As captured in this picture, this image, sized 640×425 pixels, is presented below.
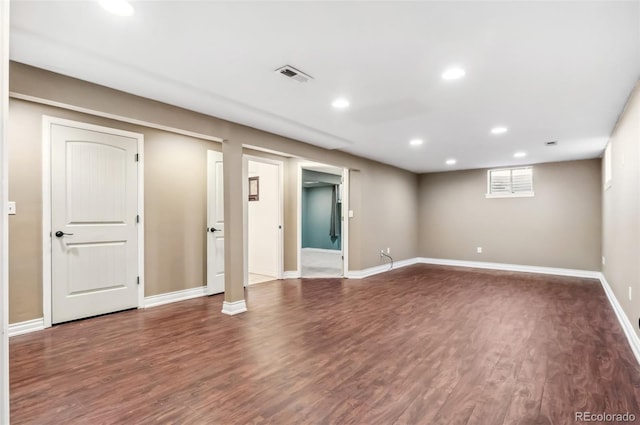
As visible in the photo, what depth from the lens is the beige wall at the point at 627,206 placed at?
282 centimetres

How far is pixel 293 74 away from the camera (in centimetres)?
262

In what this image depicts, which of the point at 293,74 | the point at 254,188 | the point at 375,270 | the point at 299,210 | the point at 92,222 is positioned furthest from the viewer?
the point at 375,270

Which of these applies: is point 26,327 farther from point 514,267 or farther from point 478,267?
point 514,267

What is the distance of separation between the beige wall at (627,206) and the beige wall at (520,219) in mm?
2455

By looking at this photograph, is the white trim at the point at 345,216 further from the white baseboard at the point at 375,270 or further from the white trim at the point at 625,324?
the white trim at the point at 625,324

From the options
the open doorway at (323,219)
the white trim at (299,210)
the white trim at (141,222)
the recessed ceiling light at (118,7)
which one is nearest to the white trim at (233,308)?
the white trim at (141,222)

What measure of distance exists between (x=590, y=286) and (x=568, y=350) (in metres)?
3.52

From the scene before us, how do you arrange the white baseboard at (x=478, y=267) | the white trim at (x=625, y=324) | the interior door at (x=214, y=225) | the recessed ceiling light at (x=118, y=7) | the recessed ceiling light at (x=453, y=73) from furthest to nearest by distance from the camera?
the white baseboard at (x=478, y=267) < the interior door at (x=214, y=225) < the white trim at (x=625, y=324) < the recessed ceiling light at (x=453, y=73) < the recessed ceiling light at (x=118, y=7)

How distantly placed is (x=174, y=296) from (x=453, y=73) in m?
4.13

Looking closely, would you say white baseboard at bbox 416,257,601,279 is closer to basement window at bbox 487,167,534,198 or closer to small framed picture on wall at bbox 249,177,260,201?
basement window at bbox 487,167,534,198

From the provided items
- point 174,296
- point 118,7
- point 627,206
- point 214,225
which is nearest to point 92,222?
point 174,296

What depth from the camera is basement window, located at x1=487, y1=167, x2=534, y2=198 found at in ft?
22.8

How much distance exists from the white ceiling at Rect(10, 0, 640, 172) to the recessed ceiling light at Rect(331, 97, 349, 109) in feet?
0.25

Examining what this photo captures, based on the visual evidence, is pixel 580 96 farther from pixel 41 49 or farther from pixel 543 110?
pixel 41 49
